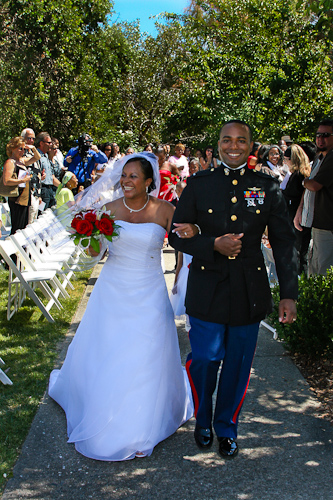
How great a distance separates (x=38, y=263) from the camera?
7324 mm

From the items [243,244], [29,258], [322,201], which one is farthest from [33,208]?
[243,244]

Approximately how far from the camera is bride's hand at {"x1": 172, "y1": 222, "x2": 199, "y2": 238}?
334 centimetres

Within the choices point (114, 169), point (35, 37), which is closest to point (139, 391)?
point (114, 169)

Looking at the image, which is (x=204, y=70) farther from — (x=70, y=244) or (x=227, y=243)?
(x=227, y=243)

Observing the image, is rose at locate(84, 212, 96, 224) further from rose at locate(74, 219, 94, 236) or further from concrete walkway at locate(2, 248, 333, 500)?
concrete walkway at locate(2, 248, 333, 500)

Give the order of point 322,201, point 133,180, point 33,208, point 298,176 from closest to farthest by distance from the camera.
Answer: point 133,180 < point 322,201 < point 298,176 < point 33,208

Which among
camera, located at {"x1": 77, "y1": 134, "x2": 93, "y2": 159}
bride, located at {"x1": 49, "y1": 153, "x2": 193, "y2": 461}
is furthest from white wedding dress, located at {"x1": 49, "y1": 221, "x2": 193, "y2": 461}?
camera, located at {"x1": 77, "y1": 134, "x2": 93, "y2": 159}

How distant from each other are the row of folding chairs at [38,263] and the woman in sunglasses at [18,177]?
0.59m

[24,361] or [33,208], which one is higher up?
[33,208]

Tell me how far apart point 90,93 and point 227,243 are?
1702 centimetres

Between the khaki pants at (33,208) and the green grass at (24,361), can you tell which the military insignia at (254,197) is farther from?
the khaki pants at (33,208)

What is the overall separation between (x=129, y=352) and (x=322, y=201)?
10.4 feet

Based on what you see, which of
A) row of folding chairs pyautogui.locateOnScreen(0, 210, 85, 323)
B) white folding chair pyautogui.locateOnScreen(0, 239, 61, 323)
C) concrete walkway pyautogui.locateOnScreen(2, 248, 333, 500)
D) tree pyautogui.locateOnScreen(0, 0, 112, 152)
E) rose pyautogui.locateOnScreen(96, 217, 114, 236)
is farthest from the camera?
tree pyautogui.locateOnScreen(0, 0, 112, 152)

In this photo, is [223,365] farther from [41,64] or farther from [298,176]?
[41,64]
